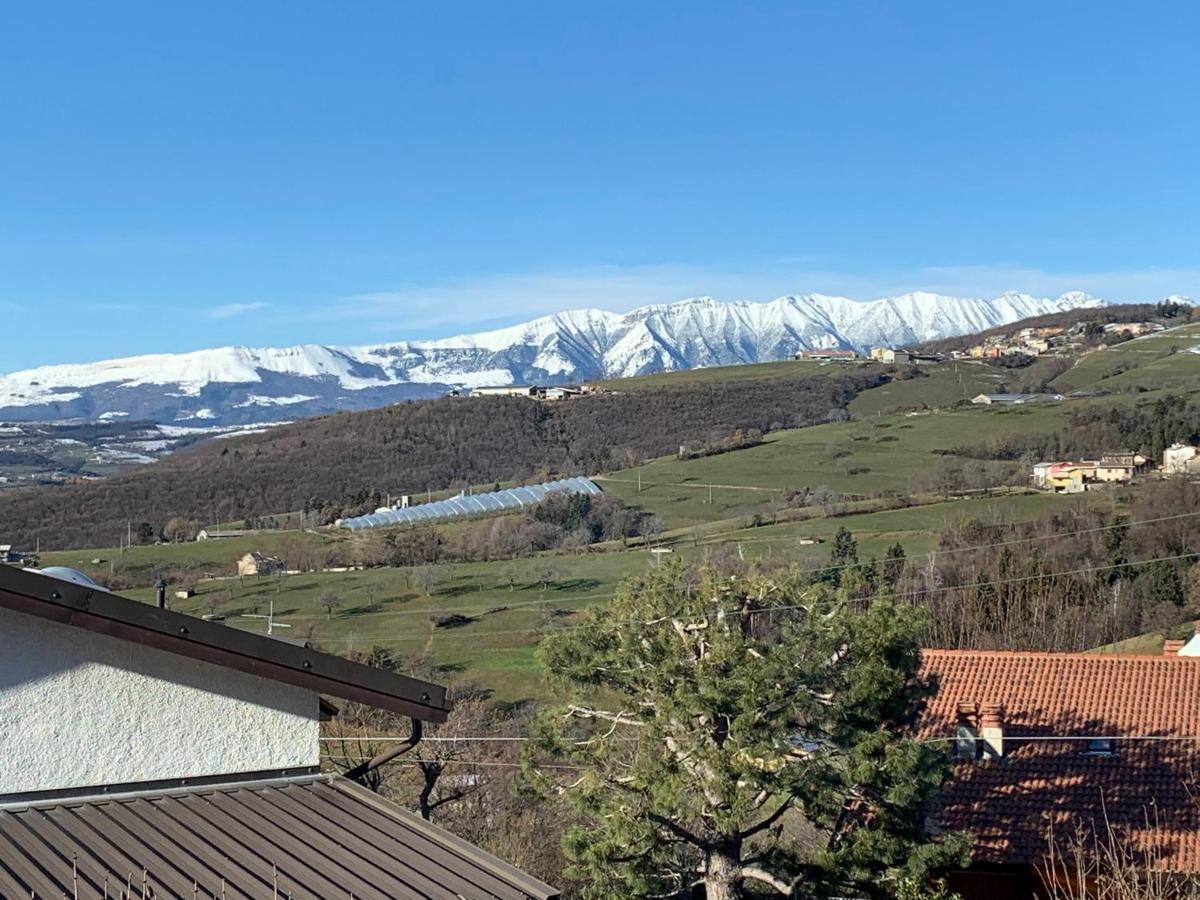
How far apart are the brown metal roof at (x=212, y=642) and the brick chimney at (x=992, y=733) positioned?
12920 mm

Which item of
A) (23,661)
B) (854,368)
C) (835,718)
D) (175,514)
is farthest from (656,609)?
(854,368)

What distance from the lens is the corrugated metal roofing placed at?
69.9 m

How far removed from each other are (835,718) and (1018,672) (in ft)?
33.5

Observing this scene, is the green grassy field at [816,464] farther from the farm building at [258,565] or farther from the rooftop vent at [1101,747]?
the rooftop vent at [1101,747]

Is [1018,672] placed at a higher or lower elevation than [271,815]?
lower

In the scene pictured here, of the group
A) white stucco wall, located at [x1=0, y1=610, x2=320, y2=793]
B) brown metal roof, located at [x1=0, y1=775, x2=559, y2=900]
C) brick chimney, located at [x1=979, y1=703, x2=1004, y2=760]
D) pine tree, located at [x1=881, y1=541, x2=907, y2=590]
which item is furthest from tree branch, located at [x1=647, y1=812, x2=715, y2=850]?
pine tree, located at [x1=881, y1=541, x2=907, y2=590]

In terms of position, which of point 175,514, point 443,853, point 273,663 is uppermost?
point 273,663

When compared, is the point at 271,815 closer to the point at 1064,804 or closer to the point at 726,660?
the point at 726,660

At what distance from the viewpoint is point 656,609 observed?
1330 cm

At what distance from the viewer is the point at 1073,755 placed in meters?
18.4

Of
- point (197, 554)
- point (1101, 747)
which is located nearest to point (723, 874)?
point (1101, 747)

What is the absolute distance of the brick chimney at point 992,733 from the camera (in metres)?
18.1

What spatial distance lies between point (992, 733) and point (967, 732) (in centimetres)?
66

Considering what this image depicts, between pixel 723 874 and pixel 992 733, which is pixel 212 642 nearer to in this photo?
pixel 723 874
